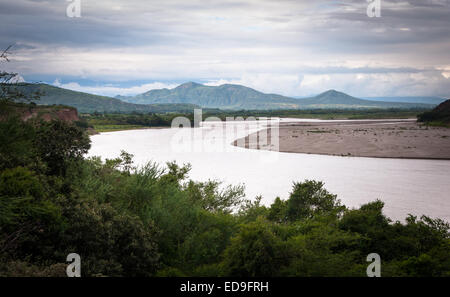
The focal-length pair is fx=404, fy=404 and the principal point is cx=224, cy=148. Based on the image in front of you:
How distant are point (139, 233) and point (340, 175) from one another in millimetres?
28506

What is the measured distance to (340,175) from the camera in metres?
35.3

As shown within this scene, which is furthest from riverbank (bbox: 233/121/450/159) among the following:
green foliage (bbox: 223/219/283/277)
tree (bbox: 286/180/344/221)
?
green foliage (bbox: 223/219/283/277)

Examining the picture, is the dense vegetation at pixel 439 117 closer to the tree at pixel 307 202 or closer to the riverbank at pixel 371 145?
the riverbank at pixel 371 145

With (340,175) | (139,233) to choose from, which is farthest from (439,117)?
(139,233)

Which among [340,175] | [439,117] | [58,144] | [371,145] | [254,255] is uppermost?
[439,117]

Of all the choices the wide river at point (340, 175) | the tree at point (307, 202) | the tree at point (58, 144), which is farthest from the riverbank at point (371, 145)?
the tree at point (58, 144)

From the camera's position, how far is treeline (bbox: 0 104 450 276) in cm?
→ 845

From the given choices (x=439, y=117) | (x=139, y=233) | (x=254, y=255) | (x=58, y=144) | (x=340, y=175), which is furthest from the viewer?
(x=439, y=117)

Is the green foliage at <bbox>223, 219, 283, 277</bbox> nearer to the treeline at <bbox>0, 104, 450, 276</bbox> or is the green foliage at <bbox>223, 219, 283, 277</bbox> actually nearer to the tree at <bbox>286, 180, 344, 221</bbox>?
the treeline at <bbox>0, 104, 450, 276</bbox>

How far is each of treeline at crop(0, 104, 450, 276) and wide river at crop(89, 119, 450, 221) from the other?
37.9ft

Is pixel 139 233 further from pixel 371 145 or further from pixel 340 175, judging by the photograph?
pixel 371 145

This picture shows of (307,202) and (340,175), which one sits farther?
(340,175)
